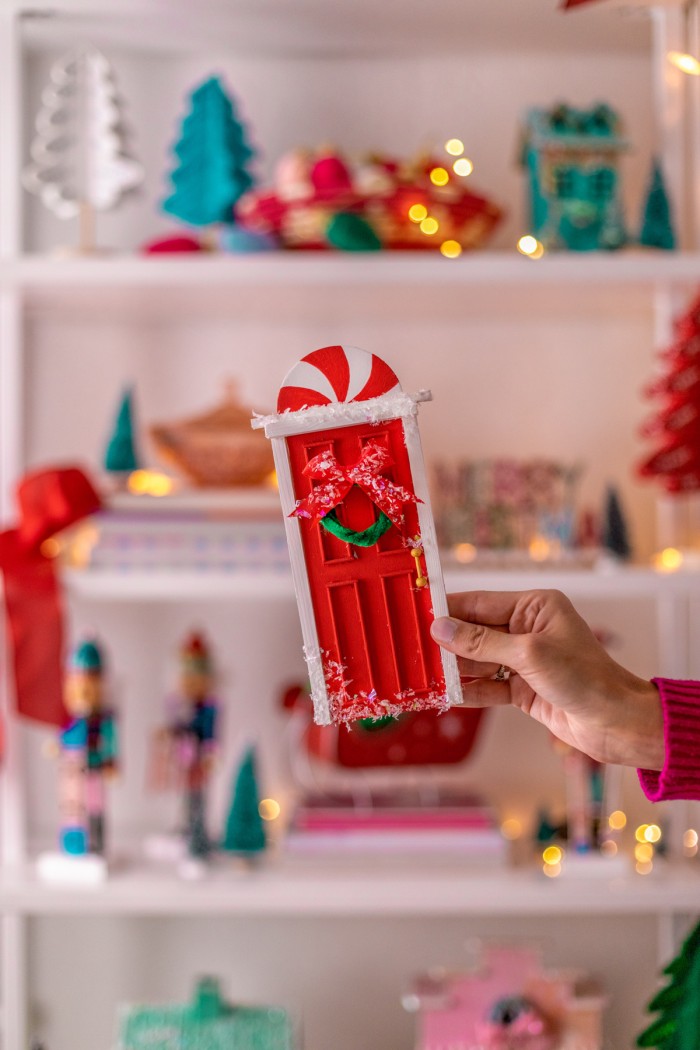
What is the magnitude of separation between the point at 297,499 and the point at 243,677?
0.84 meters

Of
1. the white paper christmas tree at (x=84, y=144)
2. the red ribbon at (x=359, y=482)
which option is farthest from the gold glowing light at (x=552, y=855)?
the white paper christmas tree at (x=84, y=144)

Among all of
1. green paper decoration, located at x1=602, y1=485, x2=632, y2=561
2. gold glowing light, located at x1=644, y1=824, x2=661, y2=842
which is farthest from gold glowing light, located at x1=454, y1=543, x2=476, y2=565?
gold glowing light, located at x1=644, y1=824, x2=661, y2=842

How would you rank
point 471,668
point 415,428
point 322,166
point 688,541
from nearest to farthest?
point 415,428
point 471,668
point 322,166
point 688,541

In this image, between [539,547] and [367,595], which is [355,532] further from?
[539,547]

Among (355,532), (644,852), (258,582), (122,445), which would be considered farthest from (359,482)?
(644,852)

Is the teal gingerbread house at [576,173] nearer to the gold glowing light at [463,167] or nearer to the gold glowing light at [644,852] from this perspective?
the gold glowing light at [463,167]

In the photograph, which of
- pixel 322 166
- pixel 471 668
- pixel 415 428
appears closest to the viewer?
pixel 415 428

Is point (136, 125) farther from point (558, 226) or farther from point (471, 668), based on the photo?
point (471, 668)

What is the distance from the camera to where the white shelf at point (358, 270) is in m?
1.24

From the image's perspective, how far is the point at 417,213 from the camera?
49.2 inches

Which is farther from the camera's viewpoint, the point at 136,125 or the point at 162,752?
the point at 136,125

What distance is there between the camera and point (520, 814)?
1448 millimetres

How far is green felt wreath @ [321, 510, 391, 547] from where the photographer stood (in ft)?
2.22

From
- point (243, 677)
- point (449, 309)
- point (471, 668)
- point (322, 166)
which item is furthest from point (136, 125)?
point (471, 668)
